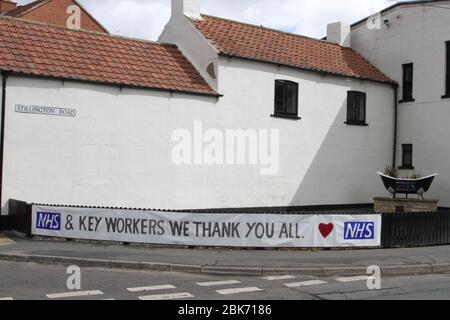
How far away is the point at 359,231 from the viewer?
14.2m

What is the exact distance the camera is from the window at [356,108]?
78.8 feet

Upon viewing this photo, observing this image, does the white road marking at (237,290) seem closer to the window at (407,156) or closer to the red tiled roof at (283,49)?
the red tiled roof at (283,49)

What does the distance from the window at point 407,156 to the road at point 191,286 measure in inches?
550

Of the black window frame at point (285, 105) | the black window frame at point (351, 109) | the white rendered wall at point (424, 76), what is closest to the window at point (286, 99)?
the black window frame at point (285, 105)

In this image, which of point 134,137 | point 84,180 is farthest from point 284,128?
point 84,180

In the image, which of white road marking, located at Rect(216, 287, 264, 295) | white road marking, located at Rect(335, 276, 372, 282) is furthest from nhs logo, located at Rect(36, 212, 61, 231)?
white road marking, located at Rect(335, 276, 372, 282)

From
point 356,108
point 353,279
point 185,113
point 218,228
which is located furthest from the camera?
point 356,108

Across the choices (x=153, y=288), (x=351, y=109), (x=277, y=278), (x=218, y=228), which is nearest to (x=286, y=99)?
(x=351, y=109)

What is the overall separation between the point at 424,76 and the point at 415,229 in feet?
36.8

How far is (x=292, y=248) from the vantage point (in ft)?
45.1

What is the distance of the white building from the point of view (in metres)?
16.1

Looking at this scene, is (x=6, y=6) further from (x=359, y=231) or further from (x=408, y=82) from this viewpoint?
(x=359, y=231)

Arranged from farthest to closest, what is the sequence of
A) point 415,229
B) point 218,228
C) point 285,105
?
1. point 285,105
2. point 415,229
3. point 218,228

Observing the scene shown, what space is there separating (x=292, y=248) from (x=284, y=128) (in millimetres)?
8443
